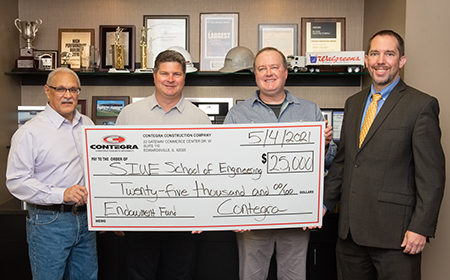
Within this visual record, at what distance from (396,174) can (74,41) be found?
2641 mm

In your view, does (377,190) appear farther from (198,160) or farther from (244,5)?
(244,5)

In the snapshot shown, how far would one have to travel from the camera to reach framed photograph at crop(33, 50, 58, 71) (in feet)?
9.57

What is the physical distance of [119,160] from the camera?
1711 mm

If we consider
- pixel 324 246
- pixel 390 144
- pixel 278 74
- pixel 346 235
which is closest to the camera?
pixel 390 144

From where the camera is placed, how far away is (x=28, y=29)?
2893 mm

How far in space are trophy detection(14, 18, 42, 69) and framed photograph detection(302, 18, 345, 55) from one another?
7.08 ft

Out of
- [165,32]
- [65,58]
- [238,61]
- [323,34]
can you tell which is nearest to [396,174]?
[238,61]

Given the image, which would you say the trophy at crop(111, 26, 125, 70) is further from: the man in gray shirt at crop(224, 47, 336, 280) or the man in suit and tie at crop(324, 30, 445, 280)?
the man in suit and tie at crop(324, 30, 445, 280)

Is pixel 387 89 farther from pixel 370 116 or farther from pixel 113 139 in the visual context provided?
pixel 113 139

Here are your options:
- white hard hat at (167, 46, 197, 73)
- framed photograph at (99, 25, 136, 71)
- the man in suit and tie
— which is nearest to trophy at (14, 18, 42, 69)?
framed photograph at (99, 25, 136, 71)

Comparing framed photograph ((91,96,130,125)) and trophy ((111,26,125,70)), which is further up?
trophy ((111,26,125,70))

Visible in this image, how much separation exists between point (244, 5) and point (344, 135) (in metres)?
1.65

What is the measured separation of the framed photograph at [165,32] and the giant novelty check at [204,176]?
148cm

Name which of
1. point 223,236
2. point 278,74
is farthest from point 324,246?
point 278,74
